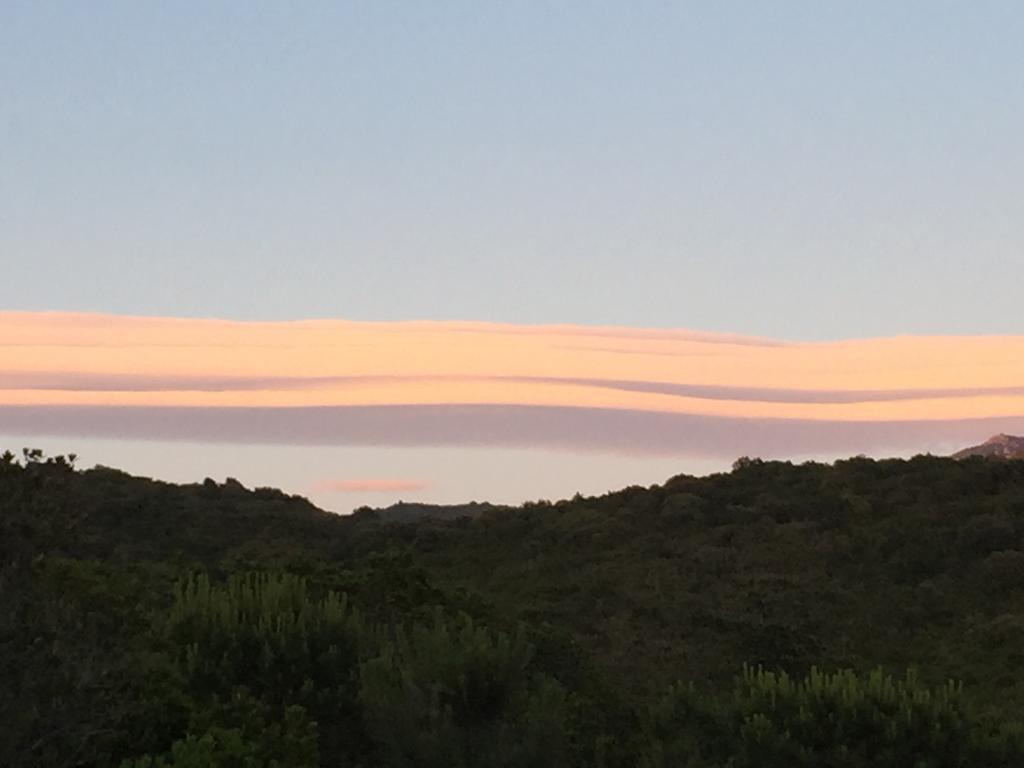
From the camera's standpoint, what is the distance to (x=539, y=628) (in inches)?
998

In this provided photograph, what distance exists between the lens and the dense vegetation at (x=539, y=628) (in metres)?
15.1

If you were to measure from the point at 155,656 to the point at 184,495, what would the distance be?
1718 inches

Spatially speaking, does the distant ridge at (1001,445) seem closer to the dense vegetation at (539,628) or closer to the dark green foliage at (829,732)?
the dense vegetation at (539,628)

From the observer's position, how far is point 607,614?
42438mm

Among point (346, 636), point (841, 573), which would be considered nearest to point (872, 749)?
point (346, 636)

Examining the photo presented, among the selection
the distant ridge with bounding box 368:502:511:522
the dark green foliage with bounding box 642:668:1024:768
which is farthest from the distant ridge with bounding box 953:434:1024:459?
the dark green foliage with bounding box 642:668:1024:768

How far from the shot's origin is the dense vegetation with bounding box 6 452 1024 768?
15.1 m

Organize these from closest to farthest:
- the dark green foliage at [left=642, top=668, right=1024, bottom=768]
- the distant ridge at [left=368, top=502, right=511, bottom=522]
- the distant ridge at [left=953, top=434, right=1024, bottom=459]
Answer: the dark green foliage at [left=642, top=668, right=1024, bottom=768] → the distant ridge at [left=368, top=502, right=511, bottom=522] → the distant ridge at [left=953, top=434, right=1024, bottom=459]

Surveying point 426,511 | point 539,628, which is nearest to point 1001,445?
point 426,511

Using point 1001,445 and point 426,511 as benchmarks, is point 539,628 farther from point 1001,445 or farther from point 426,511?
point 1001,445

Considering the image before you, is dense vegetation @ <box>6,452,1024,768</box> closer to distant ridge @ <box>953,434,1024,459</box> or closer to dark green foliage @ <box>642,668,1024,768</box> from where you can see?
dark green foliage @ <box>642,668,1024,768</box>

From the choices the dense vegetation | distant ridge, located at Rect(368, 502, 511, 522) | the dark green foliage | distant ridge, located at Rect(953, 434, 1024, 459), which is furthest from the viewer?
distant ridge, located at Rect(953, 434, 1024, 459)

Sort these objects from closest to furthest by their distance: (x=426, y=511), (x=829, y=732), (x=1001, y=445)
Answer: (x=829, y=732)
(x=426, y=511)
(x=1001, y=445)

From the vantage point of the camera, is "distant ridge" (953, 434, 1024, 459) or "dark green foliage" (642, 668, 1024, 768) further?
"distant ridge" (953, 434, 1024, 459)
